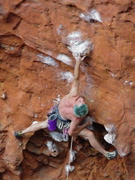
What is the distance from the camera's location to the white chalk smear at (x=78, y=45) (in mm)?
3240

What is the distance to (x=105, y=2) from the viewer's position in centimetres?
299

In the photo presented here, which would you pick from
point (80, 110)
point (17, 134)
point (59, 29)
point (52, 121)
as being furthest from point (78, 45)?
point (17, 134)

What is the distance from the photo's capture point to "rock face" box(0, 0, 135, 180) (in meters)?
3.11

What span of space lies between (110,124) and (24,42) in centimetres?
158

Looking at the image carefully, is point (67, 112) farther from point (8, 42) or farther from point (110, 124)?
point (8, 42)

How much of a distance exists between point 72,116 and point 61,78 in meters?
0.67

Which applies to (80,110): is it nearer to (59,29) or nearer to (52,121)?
(52,121)

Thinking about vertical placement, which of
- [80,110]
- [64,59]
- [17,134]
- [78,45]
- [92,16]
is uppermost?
[92,16]

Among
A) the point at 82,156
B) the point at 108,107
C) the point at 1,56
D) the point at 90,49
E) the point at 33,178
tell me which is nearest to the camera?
the point at 90,49

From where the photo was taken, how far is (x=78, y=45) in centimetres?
331

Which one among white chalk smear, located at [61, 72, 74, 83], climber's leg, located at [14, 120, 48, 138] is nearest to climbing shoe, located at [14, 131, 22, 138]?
climber's leg, located at [14, 120, 48, 138]

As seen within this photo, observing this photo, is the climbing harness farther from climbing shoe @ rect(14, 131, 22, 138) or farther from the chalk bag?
climbing shoe @ rect(14, 131, 22, 138)

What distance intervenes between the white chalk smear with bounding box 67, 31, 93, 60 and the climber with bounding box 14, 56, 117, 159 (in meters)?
0.07

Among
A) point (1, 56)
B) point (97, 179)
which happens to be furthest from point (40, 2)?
point (97, 179)
